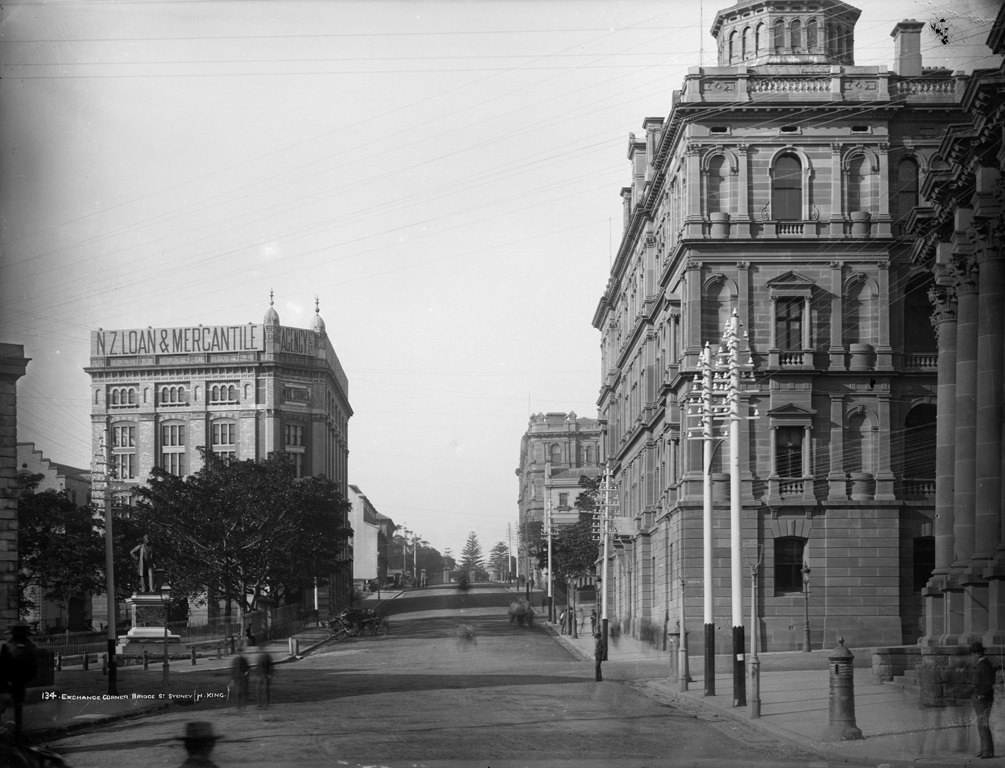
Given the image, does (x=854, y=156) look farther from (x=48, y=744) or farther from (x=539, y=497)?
(x=539, y=497)

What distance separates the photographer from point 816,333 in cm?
5638

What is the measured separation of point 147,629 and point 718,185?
2969cm

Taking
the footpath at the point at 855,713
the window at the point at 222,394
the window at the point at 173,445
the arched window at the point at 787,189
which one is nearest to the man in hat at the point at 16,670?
the footpath at the point at 855,713

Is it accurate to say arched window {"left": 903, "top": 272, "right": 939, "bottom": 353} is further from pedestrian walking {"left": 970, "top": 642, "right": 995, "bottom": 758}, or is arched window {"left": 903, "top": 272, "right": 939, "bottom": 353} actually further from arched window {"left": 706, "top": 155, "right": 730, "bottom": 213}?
pedestrian walking {"left": 970, "top": 642, "right": 995, "bottom": 758}

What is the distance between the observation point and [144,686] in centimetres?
4188

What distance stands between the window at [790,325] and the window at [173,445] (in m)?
75.0

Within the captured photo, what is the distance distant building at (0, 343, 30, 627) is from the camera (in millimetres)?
41062

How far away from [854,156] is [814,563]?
15752 millimetres

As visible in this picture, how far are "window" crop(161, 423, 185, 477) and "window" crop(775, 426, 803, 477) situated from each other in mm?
74714

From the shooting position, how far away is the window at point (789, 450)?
56.2 m

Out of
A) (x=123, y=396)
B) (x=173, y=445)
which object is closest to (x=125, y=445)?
(x=173, y=445)

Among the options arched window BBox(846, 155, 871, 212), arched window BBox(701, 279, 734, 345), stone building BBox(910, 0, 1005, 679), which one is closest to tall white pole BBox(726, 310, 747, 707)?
stone building BBox(910, 0, 1005, 679)

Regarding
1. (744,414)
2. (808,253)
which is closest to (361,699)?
(744,414)

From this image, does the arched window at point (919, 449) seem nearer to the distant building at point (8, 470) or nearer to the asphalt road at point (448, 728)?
the asphalt road at point (448, 728)
